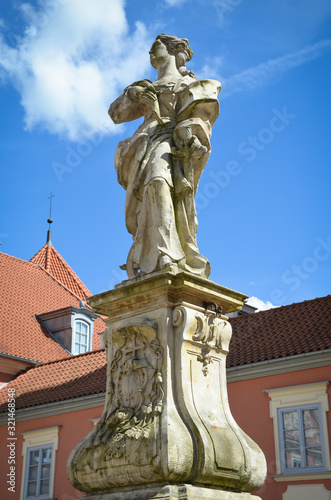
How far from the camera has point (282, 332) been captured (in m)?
14.2

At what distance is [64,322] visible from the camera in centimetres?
2014

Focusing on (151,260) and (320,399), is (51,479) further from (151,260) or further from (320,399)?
(151,260)

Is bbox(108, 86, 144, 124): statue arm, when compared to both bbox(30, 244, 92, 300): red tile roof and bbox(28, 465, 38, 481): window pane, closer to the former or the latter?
bbox(28, 465, 38, 481): window pane

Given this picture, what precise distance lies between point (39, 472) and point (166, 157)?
41.1 ft

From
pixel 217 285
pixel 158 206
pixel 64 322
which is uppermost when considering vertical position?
pixel 64 322

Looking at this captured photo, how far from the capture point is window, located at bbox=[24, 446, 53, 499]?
15.7m

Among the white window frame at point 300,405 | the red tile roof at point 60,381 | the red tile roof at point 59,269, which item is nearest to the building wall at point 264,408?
the white window frame at point 300,405

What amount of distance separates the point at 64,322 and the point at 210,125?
1524 cm

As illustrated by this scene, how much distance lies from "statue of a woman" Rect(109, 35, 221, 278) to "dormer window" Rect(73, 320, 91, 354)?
15.2 m

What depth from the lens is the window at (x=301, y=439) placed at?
12.4 m

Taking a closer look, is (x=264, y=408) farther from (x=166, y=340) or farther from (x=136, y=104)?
(x=166, y=340)

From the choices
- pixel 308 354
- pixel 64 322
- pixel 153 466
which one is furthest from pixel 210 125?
pixel 64 322

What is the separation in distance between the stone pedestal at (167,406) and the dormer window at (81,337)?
15.6m

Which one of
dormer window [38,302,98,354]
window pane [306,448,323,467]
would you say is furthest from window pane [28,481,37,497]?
window pane [306,448,323,467]
